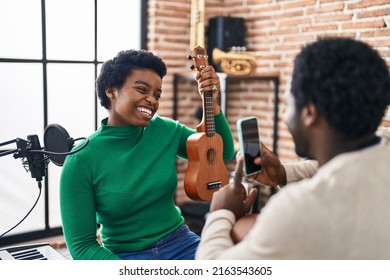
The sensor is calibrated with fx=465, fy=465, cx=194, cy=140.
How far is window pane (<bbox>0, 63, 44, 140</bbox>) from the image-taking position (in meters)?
2.78

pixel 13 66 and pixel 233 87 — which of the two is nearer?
pixel 13 66

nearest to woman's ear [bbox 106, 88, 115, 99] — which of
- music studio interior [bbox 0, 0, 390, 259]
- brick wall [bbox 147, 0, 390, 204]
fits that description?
music studio interior [bbox 0, 0, 390, 259]

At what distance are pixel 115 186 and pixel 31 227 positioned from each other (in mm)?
1708

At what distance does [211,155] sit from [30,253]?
2.48ft

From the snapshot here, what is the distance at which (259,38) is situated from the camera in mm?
3314

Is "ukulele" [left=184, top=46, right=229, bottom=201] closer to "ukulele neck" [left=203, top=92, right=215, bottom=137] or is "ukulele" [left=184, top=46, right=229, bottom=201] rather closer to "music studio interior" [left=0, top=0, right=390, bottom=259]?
"ukulele neck" [left=203, top=92, right=215, bottom=137]

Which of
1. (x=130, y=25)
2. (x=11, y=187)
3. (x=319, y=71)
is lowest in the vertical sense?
(x=11, y=187)

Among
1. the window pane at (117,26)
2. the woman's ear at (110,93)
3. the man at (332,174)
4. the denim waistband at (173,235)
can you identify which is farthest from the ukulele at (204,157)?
the window pane at (117,26)

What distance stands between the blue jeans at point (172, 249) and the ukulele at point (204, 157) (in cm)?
16

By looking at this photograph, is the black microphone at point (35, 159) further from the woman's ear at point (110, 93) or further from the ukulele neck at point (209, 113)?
the ukulele neck at point (209, 113)

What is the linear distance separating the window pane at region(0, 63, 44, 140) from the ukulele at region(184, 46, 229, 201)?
1.45m
